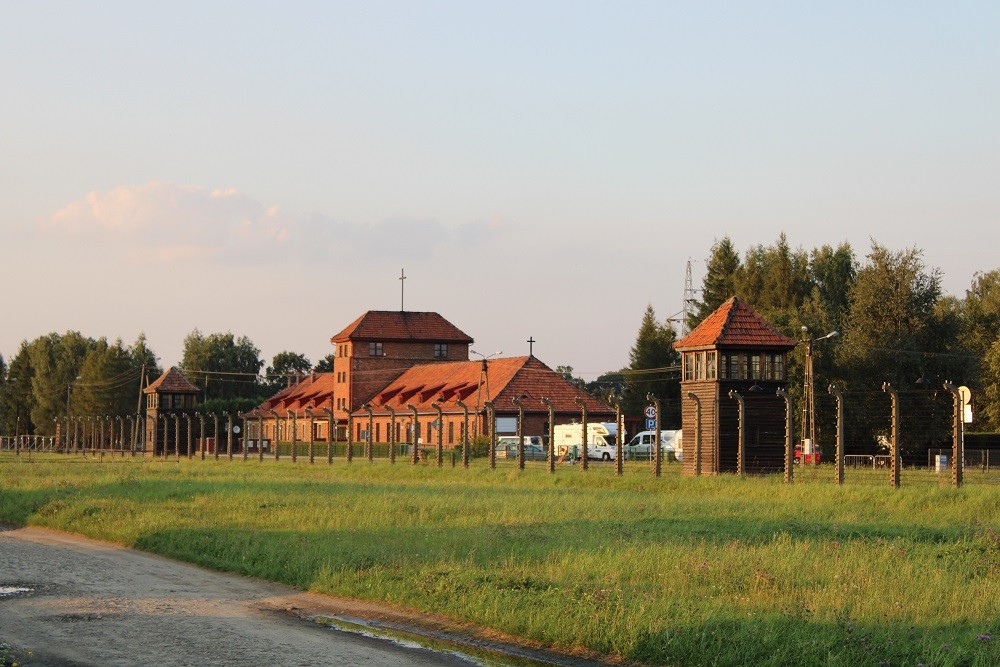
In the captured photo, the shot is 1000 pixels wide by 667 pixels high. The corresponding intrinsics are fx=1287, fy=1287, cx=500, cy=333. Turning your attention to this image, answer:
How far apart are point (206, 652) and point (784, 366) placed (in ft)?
121

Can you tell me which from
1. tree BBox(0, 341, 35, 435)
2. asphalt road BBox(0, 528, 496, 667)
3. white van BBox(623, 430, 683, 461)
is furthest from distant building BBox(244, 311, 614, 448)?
asphalt road BBox(0, 528, 496, 667)

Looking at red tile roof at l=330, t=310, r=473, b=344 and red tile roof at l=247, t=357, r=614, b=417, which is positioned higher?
red tile roof at l=330, t=310, r=473, b=344

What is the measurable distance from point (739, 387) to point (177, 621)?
33911 millimetres

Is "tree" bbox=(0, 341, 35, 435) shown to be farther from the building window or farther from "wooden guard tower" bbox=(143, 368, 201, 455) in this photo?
the building window

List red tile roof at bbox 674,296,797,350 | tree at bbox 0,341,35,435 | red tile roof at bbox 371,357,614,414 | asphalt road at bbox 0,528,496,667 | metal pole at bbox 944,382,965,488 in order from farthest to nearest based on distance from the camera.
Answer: tree at bbox 0,341,35,435 < red tile roof at bbox 371,357,614,414 < red tile roof at bbox 674,296,797,350 < metal pole at bbox 944,382,965,488 < asphalt road at bbox 0,528,496,667

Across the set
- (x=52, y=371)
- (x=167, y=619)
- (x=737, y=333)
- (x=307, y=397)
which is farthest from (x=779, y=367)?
(x=52, y=371)

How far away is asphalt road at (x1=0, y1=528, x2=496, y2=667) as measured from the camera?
14938 mm

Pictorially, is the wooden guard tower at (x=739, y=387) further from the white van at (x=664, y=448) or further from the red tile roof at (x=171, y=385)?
the red tile roof at (x=171, y=385)

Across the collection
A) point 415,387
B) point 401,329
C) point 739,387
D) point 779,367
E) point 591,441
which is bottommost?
point 591,441

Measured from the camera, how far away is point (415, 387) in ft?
329

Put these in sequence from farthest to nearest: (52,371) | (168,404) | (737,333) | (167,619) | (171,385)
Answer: (52,371) → (171,385) → (168,404) → (737,333) → (167,619)

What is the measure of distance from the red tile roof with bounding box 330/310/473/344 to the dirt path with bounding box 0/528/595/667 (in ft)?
274

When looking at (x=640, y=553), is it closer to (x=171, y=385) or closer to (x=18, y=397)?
(x=171, y=385)

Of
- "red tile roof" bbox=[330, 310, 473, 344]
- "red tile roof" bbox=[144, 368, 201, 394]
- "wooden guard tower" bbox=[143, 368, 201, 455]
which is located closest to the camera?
"wooden guard tower" bbox=[143, 368, 201, 455]
